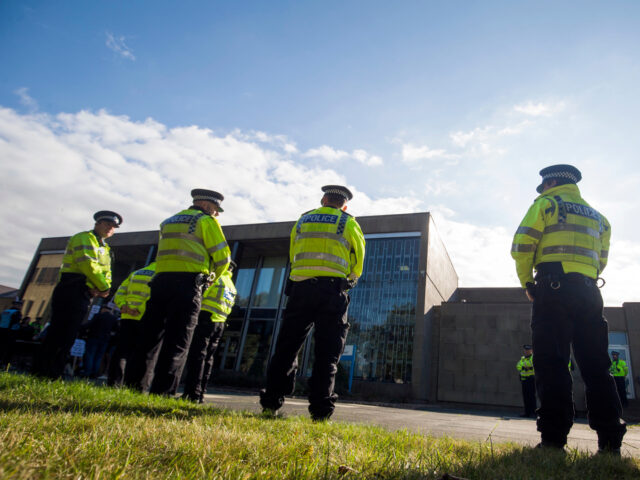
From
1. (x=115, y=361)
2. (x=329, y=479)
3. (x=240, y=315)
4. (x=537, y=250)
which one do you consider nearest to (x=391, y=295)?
(x=240, y=315)

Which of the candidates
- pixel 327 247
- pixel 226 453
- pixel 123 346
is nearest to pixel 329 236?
pixel 327 247

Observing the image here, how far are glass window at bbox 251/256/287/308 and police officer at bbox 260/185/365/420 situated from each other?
19.3m

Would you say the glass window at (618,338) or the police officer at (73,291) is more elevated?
the glass window at (618,338)

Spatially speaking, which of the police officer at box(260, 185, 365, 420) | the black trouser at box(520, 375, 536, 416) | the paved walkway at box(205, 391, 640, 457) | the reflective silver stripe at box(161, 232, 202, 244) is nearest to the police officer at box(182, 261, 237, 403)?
the paved walkway at box(205, 391, 640, 457)

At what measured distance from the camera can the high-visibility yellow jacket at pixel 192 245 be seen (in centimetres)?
410

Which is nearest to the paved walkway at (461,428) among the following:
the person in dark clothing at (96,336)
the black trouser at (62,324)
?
the black trouser at (62,324)

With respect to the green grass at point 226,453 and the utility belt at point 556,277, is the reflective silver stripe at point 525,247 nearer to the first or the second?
the utility belt at point 556,277

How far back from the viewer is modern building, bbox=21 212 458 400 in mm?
18297

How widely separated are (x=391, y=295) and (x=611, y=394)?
16.9 meters

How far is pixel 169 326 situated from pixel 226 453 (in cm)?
262

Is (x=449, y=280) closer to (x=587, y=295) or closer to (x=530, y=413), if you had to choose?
(x=530, y=413)

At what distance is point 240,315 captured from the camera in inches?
912

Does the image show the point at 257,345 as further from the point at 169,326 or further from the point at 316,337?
the point at 316,337

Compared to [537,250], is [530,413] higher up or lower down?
lower down
